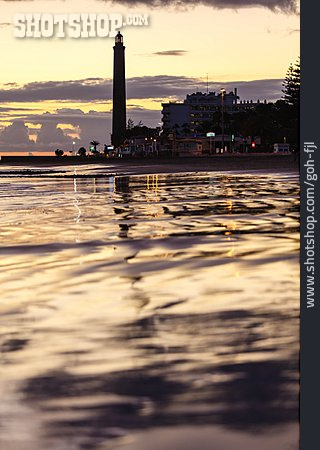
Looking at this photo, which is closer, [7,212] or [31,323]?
[31,323]

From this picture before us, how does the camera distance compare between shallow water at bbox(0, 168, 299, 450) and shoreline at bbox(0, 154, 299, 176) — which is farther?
shoreline at bbox(0, 154, 299, 176)

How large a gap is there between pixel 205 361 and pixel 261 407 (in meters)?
1.40

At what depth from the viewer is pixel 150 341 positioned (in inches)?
320

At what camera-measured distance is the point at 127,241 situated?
1723 cm

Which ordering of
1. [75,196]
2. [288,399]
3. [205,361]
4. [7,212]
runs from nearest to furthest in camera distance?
[288,399]
[205,361]
[7,212]
[75,196]

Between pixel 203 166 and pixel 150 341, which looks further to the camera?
pixel 203 166

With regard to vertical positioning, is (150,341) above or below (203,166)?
below

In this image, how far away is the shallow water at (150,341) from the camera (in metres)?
5.54

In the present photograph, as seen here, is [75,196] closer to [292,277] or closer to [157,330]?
[292,277]

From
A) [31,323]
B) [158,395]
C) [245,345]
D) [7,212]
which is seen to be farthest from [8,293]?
[7,212]

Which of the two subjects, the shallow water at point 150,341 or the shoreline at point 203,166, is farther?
the shoreline at point 203,166

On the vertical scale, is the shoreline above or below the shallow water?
above

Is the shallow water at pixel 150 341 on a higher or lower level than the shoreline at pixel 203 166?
lower

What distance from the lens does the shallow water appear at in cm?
554
